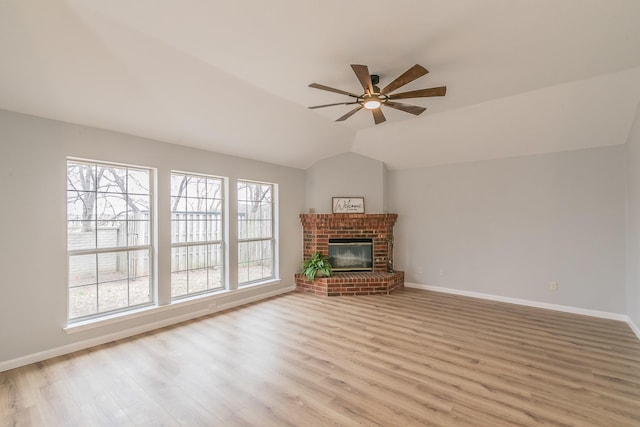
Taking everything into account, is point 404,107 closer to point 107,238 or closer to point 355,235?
point 355,235

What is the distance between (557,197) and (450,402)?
12.7ft

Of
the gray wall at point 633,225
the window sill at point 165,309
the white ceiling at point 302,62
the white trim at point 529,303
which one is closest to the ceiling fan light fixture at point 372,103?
the white ceiling at point 302,62

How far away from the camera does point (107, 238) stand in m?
3.52

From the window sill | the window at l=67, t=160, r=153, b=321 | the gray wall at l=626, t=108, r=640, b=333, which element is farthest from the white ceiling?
the window sill

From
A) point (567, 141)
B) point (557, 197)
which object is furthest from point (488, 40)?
point (557, 197)

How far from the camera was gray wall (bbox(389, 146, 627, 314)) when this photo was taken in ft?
13.5

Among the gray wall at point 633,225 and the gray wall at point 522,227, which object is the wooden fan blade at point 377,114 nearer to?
the gray wall at point 522,227

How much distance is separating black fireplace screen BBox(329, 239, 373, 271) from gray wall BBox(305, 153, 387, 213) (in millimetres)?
688

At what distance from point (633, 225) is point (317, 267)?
4515 millimetres

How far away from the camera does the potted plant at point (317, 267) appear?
5484 mm

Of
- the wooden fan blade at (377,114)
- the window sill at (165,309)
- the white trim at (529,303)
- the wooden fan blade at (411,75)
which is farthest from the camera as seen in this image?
the white trim at (529,303)

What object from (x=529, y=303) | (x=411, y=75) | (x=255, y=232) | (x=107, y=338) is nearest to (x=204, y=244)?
(x=255, y=232)

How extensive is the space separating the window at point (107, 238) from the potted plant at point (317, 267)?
8.70ft

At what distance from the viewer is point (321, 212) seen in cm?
A: 592
